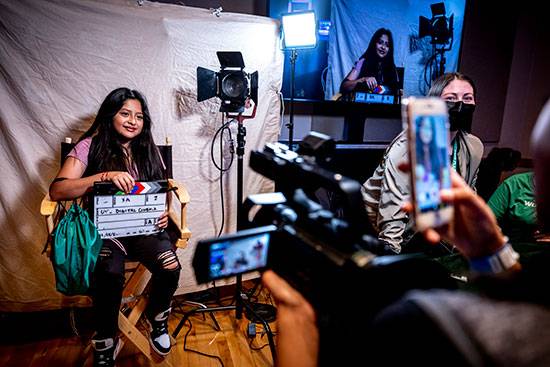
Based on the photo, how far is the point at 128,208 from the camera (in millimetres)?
1698

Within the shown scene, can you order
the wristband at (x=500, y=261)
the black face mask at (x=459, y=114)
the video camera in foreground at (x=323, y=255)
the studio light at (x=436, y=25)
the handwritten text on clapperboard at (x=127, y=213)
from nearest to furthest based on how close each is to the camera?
the video camera in foreground at (x=323, y=255), the wristband at (x=500, y=261), the handwritten text on clapperboard at (x=127, y=213), the black face mask at (x=459, y=114), the studio light at (x=436, y=25)

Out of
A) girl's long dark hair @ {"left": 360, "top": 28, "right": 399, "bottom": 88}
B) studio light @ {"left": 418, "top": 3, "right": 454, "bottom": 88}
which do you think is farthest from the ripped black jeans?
studio light @ {"left": 418, "top": 3, "right": 454, "bottom": 88}

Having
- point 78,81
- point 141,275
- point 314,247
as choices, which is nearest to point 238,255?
point 314,247

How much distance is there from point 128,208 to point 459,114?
1.60m

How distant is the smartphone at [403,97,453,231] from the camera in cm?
61

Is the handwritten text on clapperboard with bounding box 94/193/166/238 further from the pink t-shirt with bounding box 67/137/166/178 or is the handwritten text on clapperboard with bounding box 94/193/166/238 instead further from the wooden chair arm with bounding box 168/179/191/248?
the pink t-shirt with bounding box 67/137/166/178

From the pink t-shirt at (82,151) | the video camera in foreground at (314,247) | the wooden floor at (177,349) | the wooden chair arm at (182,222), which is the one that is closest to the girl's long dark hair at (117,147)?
the pink t-shirt at (82,151)

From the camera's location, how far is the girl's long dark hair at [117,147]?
5.94 ft

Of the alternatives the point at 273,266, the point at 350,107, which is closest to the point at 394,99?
the point at 350,107

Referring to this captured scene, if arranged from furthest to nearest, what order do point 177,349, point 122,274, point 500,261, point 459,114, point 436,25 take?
1. point 436,25
2. point 177,349
3. point 459,114
4. point 122,274
5. point 500,261

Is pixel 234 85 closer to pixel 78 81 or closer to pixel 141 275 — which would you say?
pixel 78 81

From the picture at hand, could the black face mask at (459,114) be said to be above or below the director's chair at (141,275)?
above

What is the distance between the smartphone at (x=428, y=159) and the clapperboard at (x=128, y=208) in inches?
53.3

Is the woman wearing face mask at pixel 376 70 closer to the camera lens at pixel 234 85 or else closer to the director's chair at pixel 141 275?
the camera lens at pixel 234 85
